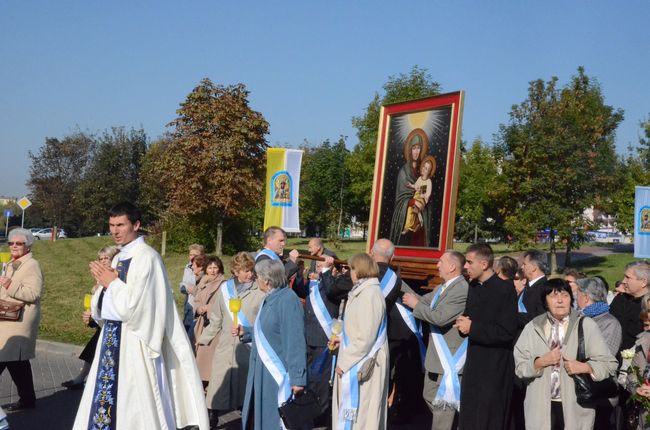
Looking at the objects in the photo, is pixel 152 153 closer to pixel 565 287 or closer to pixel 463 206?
pixel 463 206

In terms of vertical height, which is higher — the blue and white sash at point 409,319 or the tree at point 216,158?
the tree at point 216,158

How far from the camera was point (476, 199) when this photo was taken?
50.8 m

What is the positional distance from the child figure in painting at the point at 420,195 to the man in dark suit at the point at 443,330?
3113mm

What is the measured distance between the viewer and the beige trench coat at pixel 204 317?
845 centimetres

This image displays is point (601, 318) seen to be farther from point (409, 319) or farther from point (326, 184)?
point (326, 184)

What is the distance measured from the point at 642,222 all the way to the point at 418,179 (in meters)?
5.21

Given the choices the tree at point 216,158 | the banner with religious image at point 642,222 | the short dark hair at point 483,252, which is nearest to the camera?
the short dark hair at point 483,252

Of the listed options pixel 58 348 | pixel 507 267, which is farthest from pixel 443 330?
pixel 58 348

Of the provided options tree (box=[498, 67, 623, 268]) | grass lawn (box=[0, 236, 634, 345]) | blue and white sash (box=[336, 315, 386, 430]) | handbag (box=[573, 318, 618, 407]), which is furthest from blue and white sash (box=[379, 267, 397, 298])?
tree (box=[498, 67, 623, 268])

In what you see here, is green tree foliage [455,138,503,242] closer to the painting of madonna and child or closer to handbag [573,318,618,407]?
the painting of madonna and child

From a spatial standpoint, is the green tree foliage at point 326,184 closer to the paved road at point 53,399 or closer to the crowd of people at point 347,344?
the paved road at point 53,399

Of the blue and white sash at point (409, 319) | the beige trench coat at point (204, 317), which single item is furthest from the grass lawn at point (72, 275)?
the blue and white sash at point (409, 319)

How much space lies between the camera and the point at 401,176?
35.3ft

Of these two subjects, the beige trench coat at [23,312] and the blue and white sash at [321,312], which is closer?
the beige trench coat at [23,312]
